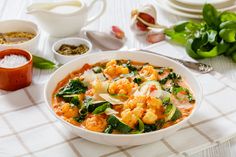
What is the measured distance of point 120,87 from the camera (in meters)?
2.16

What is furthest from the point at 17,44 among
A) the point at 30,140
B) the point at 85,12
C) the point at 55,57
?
the point at 30,140

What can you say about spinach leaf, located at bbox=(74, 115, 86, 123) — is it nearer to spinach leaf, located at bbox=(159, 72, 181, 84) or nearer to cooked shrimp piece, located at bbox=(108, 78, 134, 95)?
cooked shrimp piece, located at bbox=(108, 78, 134, 95)

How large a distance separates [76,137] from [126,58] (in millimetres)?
573

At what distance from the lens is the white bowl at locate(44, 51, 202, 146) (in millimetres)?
1936

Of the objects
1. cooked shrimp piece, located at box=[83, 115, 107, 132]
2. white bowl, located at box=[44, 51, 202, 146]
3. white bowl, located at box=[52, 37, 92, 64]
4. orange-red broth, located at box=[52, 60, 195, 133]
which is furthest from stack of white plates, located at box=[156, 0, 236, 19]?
cooked shrimp piece, located at box=[83, 115, 107, 132]

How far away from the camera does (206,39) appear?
109 inches

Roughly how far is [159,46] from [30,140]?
107 centimetres

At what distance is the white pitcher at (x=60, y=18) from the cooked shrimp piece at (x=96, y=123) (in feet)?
3.30

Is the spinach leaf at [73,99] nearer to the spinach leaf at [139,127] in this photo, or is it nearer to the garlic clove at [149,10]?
the spinach leaf at [139,127]

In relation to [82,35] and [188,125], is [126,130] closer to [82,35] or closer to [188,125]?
[188,125]

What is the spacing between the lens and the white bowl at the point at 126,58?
194cm

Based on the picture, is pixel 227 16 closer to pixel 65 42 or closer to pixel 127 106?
pixel 65 42

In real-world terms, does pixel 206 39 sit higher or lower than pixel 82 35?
higher

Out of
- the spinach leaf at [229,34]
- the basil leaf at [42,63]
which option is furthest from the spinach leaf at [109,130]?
the spinach leaf at [229,34]
